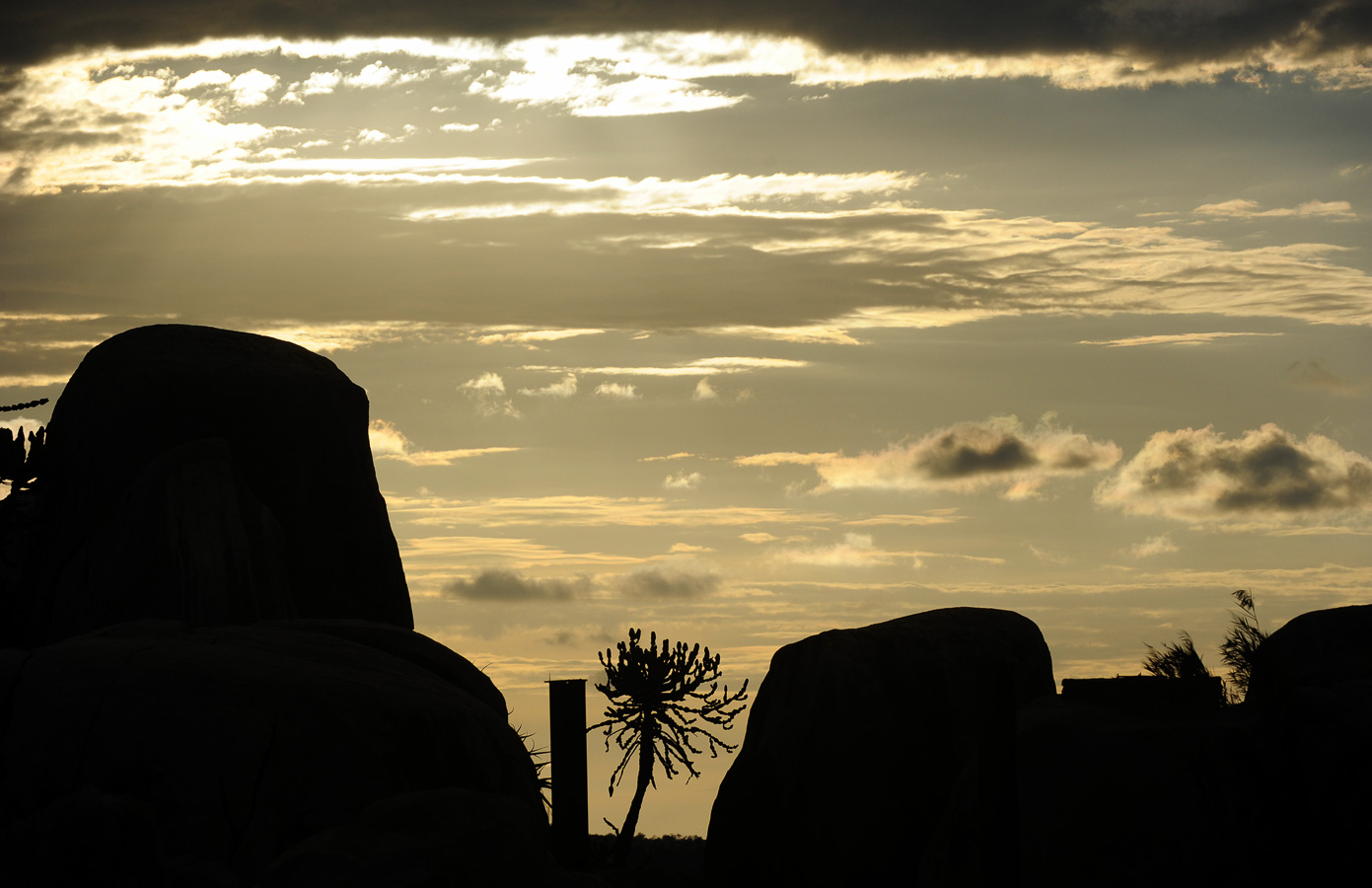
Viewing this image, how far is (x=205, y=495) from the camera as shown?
65.2ft

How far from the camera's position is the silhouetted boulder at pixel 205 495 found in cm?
1950

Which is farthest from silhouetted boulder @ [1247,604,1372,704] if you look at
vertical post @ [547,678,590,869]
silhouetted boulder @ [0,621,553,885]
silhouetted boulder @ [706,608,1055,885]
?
silhouetted boulder @ [0,621,553,885]

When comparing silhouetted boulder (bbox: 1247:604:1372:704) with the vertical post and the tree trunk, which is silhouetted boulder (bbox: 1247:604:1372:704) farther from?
the tree trunk

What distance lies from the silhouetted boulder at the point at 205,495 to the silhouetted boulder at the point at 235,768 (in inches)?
280

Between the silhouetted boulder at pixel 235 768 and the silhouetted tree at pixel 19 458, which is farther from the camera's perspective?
the silhouetted tree at pixel 19 458

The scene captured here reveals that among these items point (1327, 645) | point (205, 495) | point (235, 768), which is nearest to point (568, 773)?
point (235, 768)

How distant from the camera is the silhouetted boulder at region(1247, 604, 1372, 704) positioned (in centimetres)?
1916

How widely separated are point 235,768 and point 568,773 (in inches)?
154

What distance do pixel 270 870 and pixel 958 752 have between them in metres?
12.3

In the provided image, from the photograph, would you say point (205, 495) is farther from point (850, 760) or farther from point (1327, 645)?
point (1327, 645)

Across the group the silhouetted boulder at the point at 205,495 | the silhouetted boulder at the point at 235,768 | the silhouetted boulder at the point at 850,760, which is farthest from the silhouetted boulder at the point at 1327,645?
the silhouetted boulder at the point at 205,495

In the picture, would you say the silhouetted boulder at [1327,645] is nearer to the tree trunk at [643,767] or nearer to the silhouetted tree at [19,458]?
the tree trunk at [643,767]

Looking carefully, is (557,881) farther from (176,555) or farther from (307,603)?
(307,603)

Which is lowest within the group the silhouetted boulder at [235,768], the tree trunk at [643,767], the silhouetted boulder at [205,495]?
the tree trunk at [643,767]
